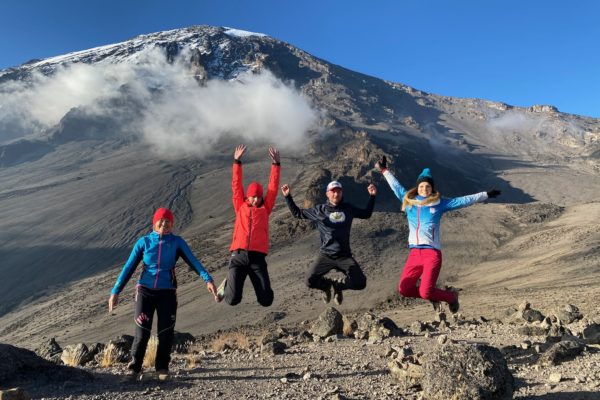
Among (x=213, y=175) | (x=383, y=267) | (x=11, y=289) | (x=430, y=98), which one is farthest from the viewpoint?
(x=430, y=98)

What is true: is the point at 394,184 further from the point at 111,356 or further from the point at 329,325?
the point at 111,356

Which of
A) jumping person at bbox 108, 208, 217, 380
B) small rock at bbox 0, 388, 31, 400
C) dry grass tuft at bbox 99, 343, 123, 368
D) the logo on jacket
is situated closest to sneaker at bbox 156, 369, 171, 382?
jumping person at bbox 108, 208, 217, 380

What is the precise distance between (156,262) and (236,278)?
4.63 feet

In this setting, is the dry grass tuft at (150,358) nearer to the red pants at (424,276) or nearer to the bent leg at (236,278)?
the bent leg at (236,278)

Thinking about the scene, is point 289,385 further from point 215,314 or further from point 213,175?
point 213,175

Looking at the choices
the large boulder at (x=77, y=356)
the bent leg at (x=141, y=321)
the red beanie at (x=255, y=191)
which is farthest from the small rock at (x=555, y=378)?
the large boulder at (x=77, y=356)

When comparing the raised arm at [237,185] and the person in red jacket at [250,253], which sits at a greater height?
the raised arm at [237,185]

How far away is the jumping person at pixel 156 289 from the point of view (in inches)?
248

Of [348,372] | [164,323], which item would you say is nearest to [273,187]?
[164,323]

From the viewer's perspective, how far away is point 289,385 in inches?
238

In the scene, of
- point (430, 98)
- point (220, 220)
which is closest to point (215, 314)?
point (220, 220)

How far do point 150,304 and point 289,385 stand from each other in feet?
7.07

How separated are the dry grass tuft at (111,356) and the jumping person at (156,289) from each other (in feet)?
6.71

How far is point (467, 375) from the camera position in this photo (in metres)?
5.02
